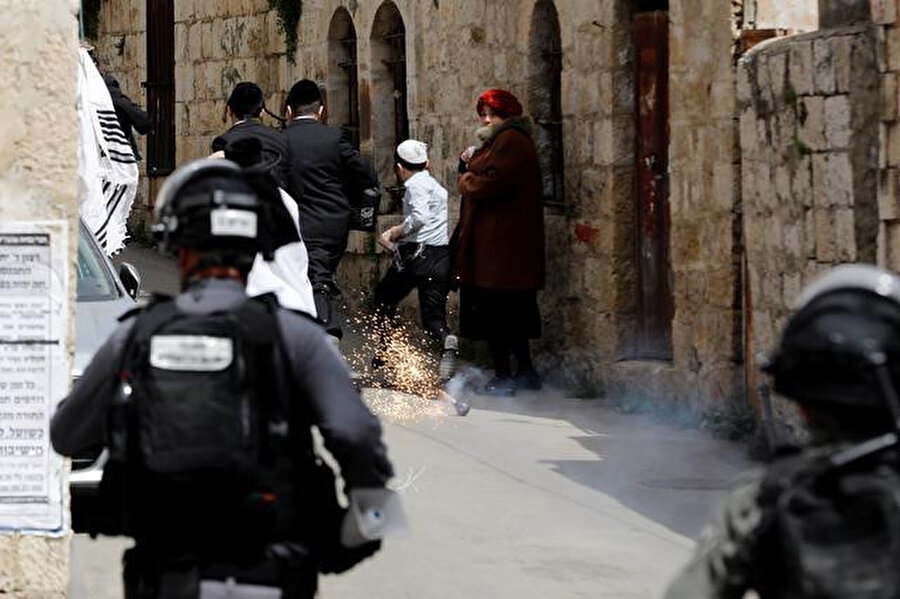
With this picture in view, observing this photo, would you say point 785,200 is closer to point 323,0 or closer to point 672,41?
point 672,41

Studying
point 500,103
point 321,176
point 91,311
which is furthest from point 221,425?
point 500,103

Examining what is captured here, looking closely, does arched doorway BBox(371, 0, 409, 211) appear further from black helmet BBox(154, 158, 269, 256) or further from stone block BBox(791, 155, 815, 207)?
black helmet BBox(154, 158, 269, 256)

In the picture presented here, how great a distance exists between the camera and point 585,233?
14695mm

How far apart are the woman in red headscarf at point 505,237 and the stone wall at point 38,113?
716cm

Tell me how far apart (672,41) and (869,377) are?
32.0 feet

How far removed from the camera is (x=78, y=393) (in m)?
4.86

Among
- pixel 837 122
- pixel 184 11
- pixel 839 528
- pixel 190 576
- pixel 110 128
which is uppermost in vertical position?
pixel 184 11

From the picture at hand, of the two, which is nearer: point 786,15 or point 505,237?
point 786,15

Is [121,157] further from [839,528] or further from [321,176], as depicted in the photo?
[839,528]

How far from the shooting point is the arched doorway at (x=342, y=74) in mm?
20141

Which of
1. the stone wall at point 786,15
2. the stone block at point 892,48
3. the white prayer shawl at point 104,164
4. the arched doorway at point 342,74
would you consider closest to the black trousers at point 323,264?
the white prayer shawl at point 104,164

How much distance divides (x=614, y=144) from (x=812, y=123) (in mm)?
3242

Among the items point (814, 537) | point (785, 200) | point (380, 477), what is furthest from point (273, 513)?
point (785, 200)

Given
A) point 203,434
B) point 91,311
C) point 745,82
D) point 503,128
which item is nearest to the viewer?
point 203,434
